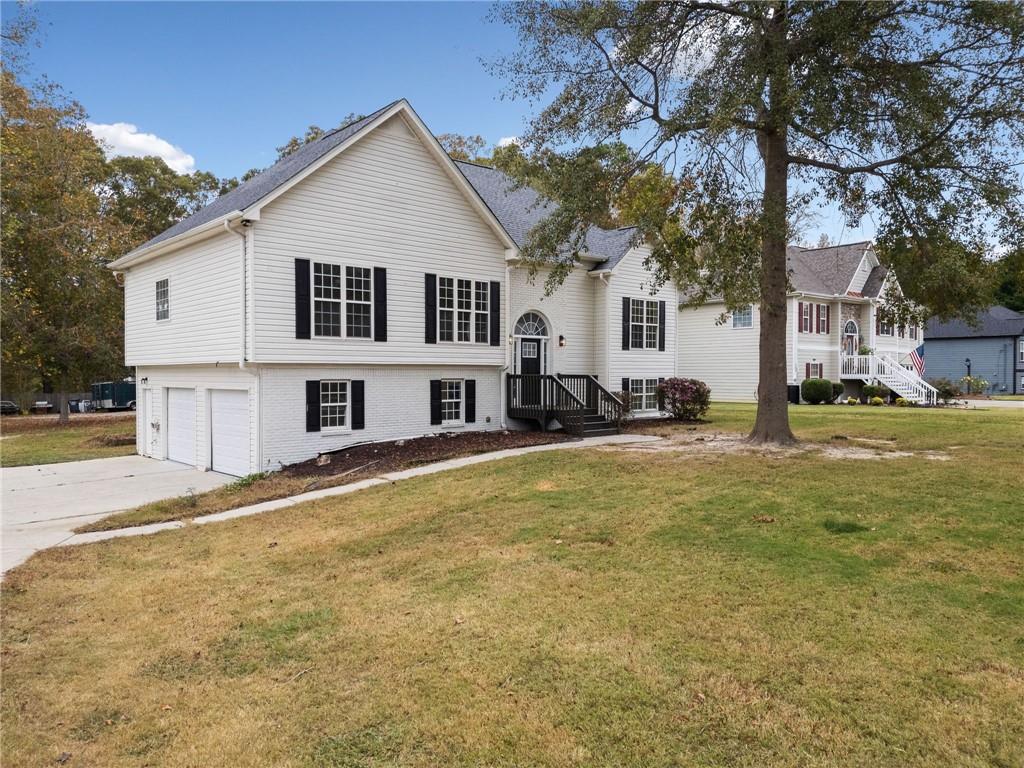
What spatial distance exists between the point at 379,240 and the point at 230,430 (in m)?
5.44

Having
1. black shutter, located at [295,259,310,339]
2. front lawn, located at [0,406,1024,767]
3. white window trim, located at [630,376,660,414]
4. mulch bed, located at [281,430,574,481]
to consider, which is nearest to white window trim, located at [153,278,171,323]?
black shutter, located at [295,259,310,339]

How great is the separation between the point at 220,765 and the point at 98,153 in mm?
36780

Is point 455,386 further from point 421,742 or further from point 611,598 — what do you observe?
point 421,742

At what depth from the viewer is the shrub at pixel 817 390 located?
2847 centimetres

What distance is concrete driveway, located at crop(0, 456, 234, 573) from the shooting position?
882 cm

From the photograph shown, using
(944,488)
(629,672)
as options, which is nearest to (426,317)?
(944,488)

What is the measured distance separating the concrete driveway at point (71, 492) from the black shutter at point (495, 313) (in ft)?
23.2

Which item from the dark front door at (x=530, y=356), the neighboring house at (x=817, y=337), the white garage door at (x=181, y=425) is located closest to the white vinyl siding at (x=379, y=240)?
the dark front door at (x=530, y=356)

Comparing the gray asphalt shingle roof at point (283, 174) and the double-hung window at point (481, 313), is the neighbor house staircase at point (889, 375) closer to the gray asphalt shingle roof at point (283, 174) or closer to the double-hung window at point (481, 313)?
the double-hung window at point (481, 313)

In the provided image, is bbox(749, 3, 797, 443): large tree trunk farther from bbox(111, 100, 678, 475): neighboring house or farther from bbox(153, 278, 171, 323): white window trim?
bbox(153, 278, 171, 323): white window trim

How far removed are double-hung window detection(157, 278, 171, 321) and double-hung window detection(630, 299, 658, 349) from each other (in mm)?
13065

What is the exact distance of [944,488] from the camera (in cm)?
869

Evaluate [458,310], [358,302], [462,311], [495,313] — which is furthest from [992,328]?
[358,302]

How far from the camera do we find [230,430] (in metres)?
14.7
